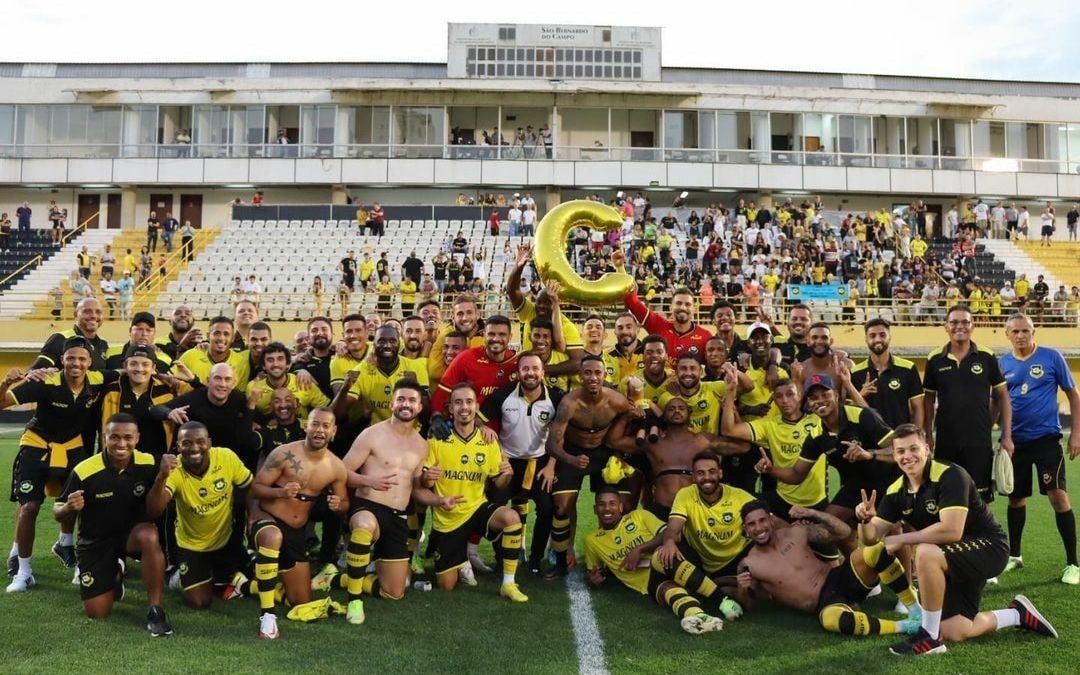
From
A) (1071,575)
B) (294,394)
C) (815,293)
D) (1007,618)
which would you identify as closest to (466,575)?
(294,394)

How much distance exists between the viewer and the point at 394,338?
7.20 metres

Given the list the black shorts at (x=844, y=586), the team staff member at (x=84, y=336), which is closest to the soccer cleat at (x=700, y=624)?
the black shorts at (x=844, y=586)

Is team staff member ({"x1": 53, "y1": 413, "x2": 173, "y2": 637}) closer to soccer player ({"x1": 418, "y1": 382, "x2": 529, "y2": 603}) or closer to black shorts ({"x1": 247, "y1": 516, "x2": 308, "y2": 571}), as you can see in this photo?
black shorts ({"x1": 247, "y1": 516, "x2": 308, "y2": 571})

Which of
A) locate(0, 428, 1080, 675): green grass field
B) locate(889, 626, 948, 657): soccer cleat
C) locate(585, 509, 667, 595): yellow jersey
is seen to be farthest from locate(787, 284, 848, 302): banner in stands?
locate(889, 626, 948, 657): soccer cleat

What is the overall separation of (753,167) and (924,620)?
31519 millimetres

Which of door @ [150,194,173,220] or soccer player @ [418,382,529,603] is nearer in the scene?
soccer player @ [418,382,529,603]

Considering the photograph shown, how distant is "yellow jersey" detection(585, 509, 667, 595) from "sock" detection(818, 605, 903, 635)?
1440 millimetres

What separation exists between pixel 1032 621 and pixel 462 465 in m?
4.06

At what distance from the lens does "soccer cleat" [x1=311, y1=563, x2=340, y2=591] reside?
6301mm

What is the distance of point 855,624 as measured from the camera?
5.28m

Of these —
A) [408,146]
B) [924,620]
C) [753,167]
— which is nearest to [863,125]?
[753,167]

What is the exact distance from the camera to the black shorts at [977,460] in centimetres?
696

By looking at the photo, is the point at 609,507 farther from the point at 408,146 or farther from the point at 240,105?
the point at 240,105

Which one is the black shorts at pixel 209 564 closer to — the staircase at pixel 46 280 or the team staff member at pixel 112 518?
the team staff member at pixel 112 518
